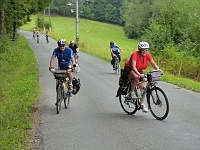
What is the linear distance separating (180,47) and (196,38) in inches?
75.4

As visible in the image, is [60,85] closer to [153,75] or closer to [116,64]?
[153,75]

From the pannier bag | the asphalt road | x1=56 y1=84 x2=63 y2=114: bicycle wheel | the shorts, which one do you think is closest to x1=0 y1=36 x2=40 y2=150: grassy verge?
the asphalt road

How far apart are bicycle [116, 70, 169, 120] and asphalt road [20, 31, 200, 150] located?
0.19 m

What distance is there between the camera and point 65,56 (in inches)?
415

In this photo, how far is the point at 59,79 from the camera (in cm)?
1043

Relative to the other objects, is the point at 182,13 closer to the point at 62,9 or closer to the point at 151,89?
the point at 151,89

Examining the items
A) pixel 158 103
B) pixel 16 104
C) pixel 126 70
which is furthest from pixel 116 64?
pixel 158 103

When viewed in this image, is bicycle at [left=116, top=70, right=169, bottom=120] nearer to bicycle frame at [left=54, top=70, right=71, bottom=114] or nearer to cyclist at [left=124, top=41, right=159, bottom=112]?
cyclist at [left=124, top=41, right=159, bottom=112]

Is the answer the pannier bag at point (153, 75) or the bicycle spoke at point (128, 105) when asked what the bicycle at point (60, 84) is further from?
the pannier bag at point (153, 75)

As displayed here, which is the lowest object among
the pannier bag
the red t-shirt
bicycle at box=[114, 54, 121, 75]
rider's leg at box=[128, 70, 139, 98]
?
A: bicycle at box=[114, 54, 121, 75]

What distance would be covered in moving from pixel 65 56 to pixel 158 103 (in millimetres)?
3025

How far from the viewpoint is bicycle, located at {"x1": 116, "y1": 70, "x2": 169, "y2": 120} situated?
8859 millimetres

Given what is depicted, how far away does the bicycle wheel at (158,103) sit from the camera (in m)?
8.84

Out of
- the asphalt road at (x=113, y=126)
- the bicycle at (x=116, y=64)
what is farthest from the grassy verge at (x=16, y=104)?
the bicycle at (x=116, y=64)
